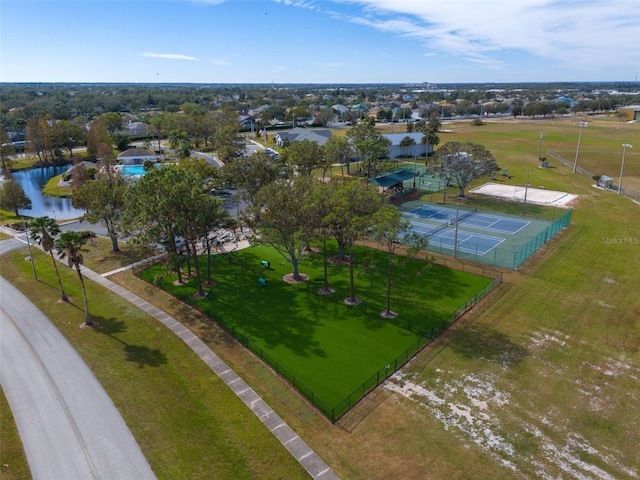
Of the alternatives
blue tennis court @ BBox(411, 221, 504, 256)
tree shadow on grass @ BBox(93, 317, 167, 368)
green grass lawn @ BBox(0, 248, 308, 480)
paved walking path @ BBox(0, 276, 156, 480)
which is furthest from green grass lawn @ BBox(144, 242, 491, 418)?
paved walking path @ BBox(0, 276, 156, 480)

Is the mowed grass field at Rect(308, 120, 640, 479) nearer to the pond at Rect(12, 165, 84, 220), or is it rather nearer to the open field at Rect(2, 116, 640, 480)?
the open field at Rect(2, 116, 640, 480)

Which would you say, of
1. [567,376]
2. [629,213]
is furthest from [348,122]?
[567,376]

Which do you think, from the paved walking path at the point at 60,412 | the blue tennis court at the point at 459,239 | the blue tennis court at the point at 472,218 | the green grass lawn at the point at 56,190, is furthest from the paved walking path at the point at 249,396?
the green grass lawn at the point at 56,190

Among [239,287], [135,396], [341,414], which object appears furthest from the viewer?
[239,287]

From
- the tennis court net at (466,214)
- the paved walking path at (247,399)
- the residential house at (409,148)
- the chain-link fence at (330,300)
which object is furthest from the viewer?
the residential house at (409,148)

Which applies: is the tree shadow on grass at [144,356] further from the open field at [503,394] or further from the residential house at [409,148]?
the residential house at [409,148]

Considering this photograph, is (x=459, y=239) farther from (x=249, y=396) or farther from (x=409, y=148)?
(x=409, y=148)

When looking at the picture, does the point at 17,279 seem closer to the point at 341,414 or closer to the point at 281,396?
the point at 281,396
